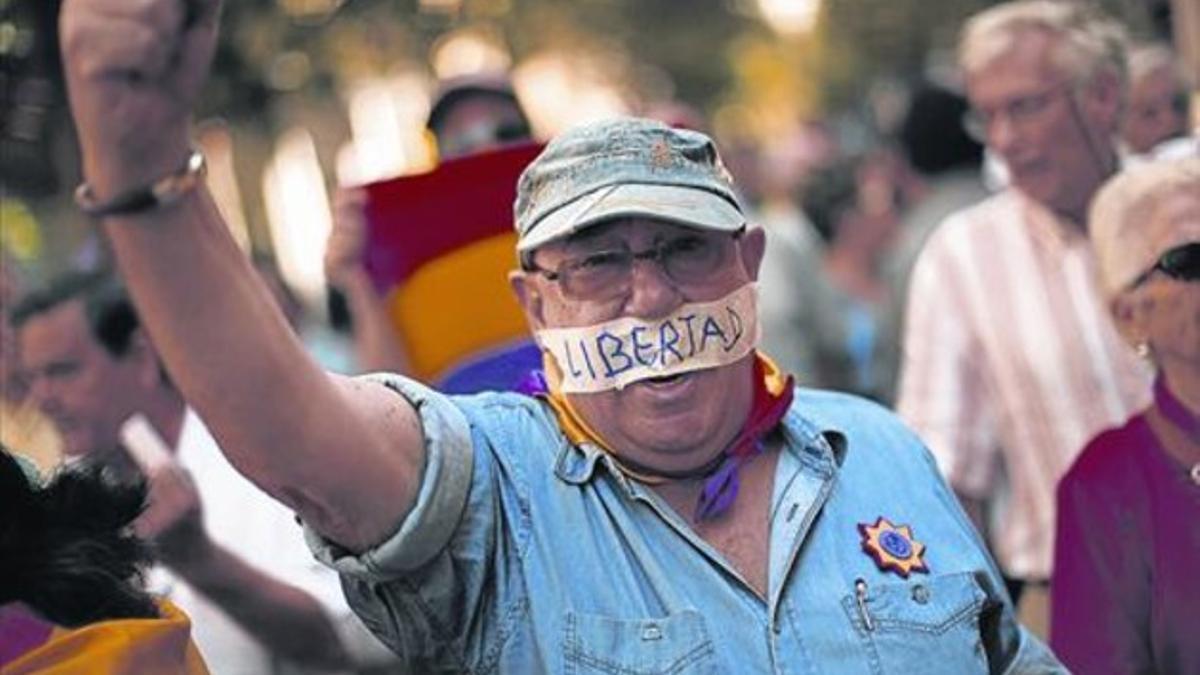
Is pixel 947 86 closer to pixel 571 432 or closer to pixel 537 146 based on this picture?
pixel 537 146

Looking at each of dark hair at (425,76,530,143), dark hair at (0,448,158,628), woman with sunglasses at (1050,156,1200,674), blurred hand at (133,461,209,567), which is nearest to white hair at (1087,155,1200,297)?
woman with sunglasses at (1050,156,1200,674)

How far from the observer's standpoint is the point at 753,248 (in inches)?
175

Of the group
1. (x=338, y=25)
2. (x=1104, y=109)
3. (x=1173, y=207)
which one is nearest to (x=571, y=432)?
(x=1173, y=207)

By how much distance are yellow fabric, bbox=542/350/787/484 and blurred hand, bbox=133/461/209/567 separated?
37.6 inches

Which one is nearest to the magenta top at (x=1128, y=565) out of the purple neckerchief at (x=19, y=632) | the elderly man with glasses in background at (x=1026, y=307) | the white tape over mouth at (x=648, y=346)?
the white tape over mouth at (x=648, y=346)

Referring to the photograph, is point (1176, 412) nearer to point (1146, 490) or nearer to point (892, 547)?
point (1146, 490)

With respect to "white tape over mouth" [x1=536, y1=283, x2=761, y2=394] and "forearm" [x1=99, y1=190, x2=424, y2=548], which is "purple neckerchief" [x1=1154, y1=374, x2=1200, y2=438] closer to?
"white tape over mouth" [x1=536, y1=283, x2=761, y2=394]

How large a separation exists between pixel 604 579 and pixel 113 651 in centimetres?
72

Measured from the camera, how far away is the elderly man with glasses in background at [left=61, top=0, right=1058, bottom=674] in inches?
149

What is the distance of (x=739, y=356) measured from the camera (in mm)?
4172

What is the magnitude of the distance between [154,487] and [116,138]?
1.92m

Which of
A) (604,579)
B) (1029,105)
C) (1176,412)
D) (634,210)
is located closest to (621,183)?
(634,210)

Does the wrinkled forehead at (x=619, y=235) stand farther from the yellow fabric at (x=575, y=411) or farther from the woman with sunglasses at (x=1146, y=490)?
the woman with sunglasses at (x=1146, y=490)

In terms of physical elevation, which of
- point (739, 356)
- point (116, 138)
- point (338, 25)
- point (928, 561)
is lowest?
point (338, 25)
